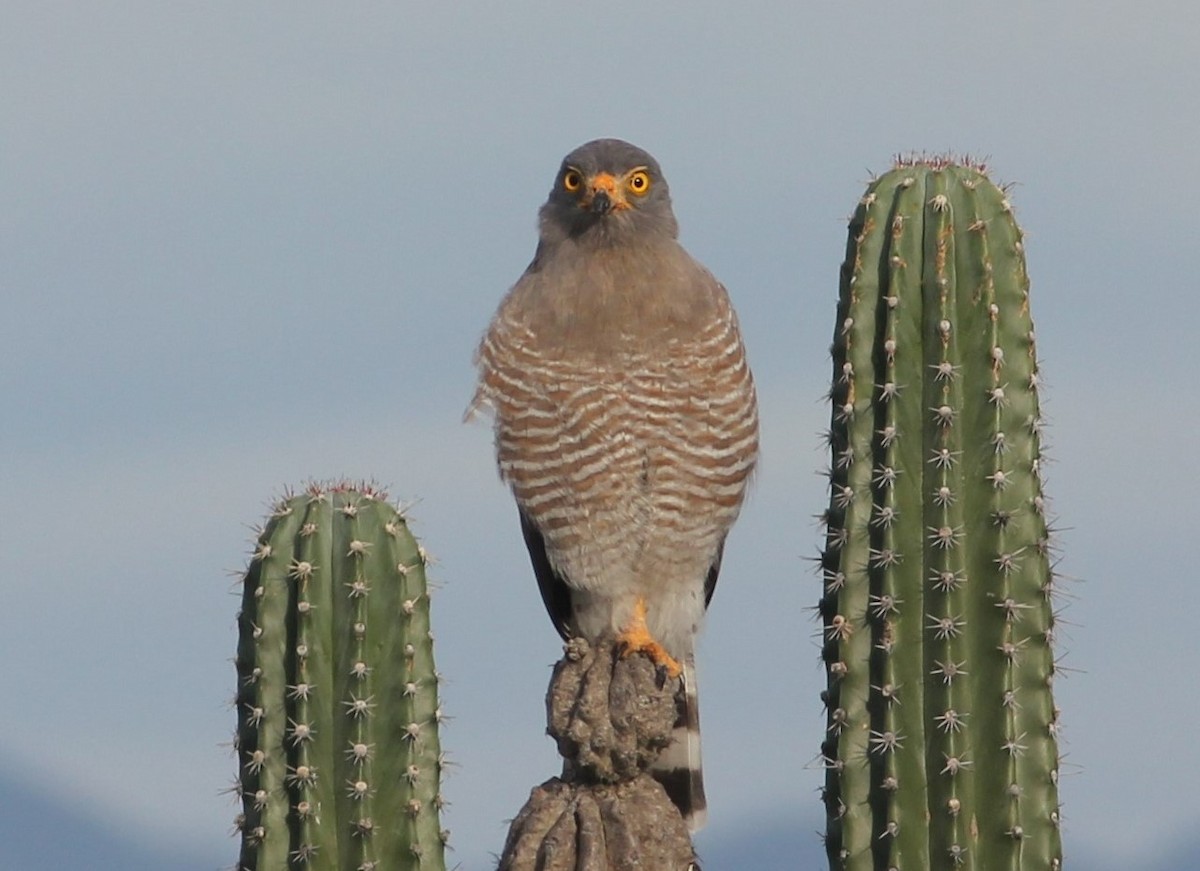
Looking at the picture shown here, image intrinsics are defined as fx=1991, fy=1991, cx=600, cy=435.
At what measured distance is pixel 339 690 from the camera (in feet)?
21.9

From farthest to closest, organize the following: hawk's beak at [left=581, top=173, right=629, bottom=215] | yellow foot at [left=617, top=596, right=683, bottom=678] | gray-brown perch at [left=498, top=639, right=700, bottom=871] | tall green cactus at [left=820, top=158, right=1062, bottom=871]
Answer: hawk's beak at [left=581, top=173, right=629, bottom=215] < yellow foot at [left=617, top=596, right=683, bottom=678] < tall green cactus at [left=820, top=158, right=1062, bottom=871] < gray-brown perch at [left=498, top=639, right=700, bottom=871]

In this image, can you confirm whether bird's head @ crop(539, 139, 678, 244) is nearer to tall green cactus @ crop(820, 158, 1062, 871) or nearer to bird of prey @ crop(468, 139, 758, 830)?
bird of prey @ crop(468, 139, 758, 830)

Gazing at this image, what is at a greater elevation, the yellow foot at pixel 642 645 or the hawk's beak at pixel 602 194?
the hawk's beak at pixel 602 194

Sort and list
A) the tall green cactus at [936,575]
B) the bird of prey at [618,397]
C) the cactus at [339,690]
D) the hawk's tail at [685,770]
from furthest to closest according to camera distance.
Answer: the hawk's tail at [685,770], the bird of prey at [618,397], the cactus at [339,690], the tall green cactus at [936,575]

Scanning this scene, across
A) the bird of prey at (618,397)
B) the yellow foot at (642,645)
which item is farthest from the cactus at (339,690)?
the bird of prey at (618,397)

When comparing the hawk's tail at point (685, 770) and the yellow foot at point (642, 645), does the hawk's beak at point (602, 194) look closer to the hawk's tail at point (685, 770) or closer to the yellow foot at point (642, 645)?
the yellow foot at point (642, 645)

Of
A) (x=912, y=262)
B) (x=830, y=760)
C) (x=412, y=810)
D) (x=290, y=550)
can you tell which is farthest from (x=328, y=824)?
(x=912, y=262)

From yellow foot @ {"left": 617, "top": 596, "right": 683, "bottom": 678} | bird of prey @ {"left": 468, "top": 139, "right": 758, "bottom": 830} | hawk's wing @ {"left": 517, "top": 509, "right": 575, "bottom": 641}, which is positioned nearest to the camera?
yellow foot @ {"left": 617, "top": 596, "right": 683, "bottom": 678}

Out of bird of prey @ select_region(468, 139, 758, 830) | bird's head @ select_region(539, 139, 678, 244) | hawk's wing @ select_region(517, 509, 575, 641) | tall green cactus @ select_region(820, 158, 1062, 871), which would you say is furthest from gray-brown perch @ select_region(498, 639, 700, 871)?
bird's head @ select_region(539, 139, 678, 244)

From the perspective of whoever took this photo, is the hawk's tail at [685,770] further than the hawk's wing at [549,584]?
Yes

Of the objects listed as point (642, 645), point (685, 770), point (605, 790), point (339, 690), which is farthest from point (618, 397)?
point (605, 790)

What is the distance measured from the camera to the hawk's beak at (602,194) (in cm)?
844

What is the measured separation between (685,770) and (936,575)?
9.27 ft

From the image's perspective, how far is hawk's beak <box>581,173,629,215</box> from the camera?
8438 mm
